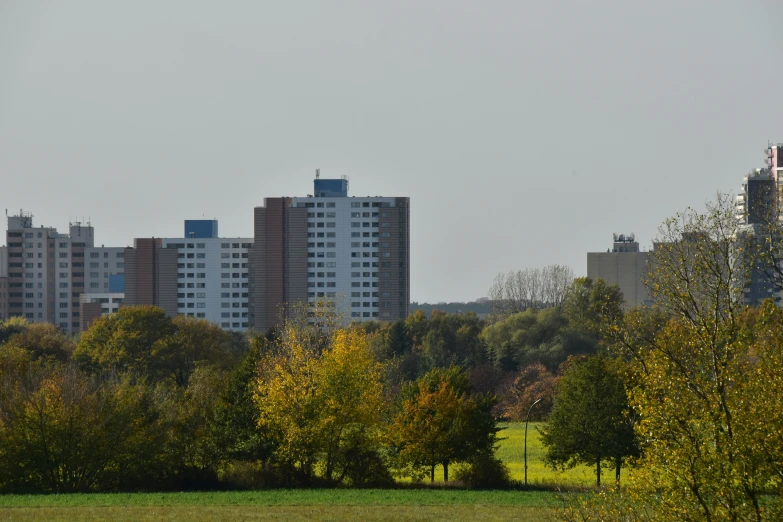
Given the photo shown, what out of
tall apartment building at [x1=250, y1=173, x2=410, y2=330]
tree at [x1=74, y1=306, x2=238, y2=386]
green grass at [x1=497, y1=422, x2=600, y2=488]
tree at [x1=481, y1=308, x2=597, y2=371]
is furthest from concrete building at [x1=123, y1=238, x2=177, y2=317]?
green grass at [x1=497, y1=422, x2=600, y2=488]

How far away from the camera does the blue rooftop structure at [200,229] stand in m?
188

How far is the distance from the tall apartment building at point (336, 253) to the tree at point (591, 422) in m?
112

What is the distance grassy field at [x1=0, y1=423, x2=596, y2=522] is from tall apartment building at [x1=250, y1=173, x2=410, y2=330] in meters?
118

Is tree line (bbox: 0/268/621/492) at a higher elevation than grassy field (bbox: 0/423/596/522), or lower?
higher

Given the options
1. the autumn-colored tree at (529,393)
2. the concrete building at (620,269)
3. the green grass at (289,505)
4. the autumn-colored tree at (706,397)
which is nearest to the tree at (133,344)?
the autumn-colored tree at (529,393)

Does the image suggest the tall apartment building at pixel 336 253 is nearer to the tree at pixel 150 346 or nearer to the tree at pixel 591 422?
the tree at pixel 150 346

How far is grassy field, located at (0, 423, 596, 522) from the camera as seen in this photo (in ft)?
138

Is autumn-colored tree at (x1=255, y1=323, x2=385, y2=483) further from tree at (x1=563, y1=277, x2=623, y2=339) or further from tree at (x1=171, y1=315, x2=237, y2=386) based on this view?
tree at (x1=563, y1=277, x2=623, y2=339)

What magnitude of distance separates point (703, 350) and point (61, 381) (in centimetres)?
4255

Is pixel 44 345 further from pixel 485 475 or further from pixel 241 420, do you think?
pixel 485 475

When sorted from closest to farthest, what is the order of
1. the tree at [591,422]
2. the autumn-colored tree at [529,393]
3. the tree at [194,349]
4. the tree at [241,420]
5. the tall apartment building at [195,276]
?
the tree at [241,420] → the tree at [591,422] → the tree at [194,349] → the autumn-colored tree at [529,393] → the tall apartment building at [195,276]

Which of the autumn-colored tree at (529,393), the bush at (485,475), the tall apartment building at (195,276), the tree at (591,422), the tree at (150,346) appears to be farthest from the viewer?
the tall apartment building at (195,276)

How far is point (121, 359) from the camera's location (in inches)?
3772

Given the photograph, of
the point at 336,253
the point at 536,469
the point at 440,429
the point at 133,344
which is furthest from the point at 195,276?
the point at 440,429
